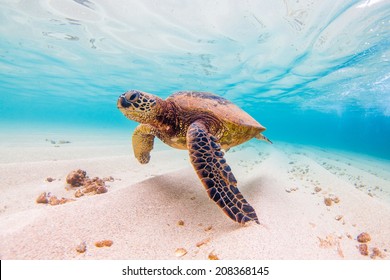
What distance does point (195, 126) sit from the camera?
3.03m

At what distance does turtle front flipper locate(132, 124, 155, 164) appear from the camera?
3828 mm

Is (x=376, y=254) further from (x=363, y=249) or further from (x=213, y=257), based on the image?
(x=213, y=257)

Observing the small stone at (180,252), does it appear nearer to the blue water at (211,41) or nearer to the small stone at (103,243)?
the small stone at (103,243)

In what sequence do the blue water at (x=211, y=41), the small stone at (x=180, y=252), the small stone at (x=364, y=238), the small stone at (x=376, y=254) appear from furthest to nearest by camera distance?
the blue water at (x=211, y=41), the small stone at (x=364, y=238), the small stone at (x=376, y=254), the small stone at (x=180, y=252)

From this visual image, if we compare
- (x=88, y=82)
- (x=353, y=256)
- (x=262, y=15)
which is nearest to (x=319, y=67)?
(x=262, y=15)

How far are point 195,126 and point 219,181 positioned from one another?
107 centimetres

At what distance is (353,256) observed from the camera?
7.27 ft

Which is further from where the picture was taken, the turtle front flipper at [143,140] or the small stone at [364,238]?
the turtle front flipper at [143,140]

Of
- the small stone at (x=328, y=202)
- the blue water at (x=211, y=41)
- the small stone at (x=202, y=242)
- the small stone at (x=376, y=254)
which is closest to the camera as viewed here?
the small stone at (x=202, y=242)

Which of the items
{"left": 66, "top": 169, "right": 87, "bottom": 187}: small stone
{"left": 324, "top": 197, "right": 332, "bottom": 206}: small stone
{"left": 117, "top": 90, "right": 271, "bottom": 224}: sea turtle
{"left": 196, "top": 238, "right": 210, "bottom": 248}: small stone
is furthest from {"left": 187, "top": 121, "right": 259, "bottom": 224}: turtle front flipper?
{"left": 66, "top": 169, "right": 87, "bottom": 187}: small stone

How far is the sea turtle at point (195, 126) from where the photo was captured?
2.31m

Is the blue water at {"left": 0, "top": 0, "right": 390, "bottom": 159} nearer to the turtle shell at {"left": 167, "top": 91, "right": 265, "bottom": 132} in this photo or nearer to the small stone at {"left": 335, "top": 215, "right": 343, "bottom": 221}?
the turtle shell at {"left": 167, "top": 91, "right": 265, "bottom": 132}

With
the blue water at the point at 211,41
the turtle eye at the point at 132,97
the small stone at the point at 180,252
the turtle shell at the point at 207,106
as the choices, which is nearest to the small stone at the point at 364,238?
the turtle shell at the point at 207,106
